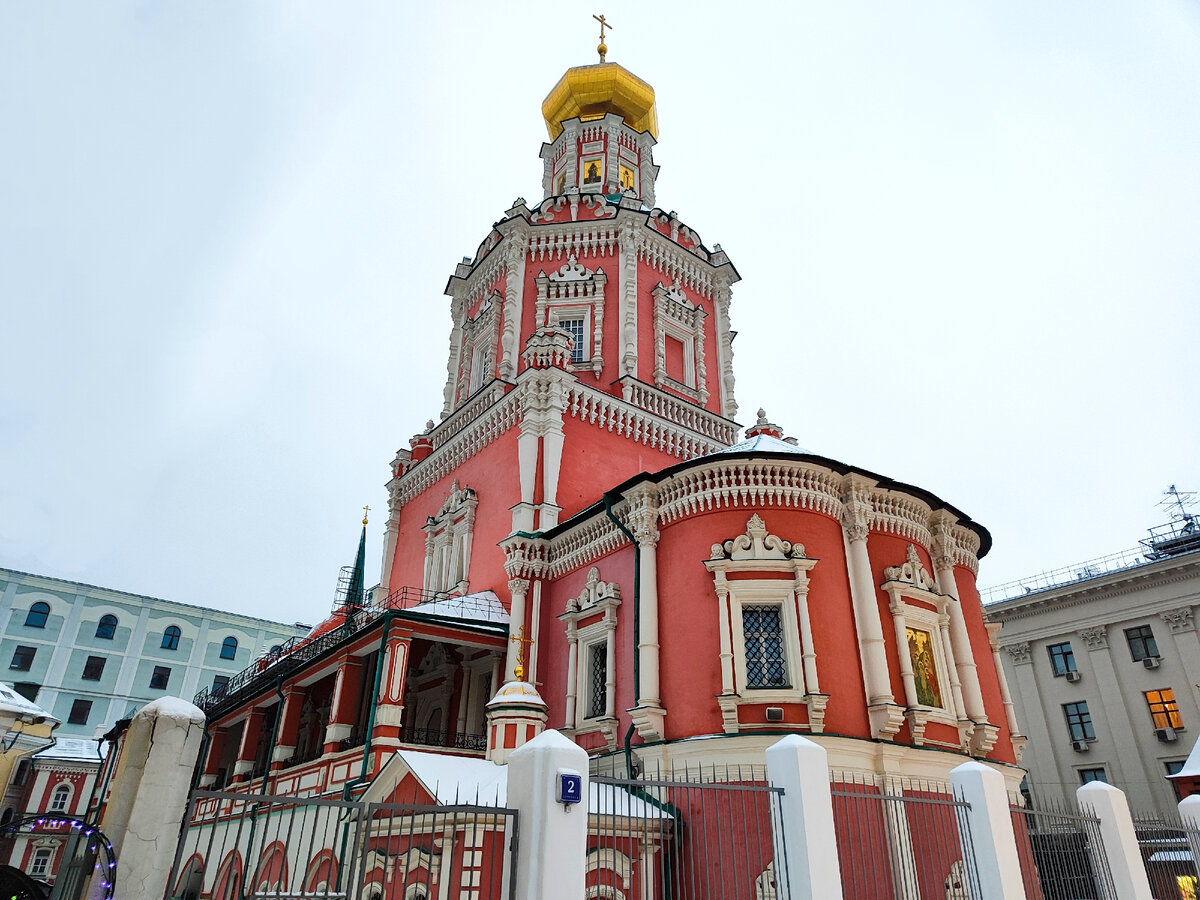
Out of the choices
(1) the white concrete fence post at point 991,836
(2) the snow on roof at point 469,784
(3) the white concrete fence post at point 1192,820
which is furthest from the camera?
(2) the snow on roof at point 469,784

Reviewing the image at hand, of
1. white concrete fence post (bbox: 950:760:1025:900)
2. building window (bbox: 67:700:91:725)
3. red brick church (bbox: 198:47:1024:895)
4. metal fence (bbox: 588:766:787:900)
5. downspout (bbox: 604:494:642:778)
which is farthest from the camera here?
building window (bbox: 67:700:91:725)

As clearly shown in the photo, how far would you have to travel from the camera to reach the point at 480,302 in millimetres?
24281

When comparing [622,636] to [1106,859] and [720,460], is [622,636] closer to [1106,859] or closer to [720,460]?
[720,460]

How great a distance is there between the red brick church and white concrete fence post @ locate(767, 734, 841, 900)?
4.83 meters

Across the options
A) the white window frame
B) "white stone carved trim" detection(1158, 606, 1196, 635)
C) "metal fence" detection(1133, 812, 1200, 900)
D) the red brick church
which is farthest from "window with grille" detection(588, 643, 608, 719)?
"white stone carved trim" detection(1158, 606, 1196, 635)

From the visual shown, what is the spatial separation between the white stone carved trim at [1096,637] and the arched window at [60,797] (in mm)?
40560

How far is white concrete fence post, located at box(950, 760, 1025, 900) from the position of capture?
7.92m

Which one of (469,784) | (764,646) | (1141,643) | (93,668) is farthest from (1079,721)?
(93,668)

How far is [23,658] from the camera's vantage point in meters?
39.2

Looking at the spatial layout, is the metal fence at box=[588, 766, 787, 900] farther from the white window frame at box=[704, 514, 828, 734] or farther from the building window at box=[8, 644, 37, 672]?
the building window at box=[8, 644, 37, 672]

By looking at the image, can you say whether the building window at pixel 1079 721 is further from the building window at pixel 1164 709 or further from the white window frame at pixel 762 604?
the white window frame at pixel 762 604

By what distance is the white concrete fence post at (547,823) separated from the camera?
5.82 meters

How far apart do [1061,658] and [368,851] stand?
2869 centimetres

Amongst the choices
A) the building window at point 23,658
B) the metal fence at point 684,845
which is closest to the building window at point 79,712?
the building window at point 23,658
